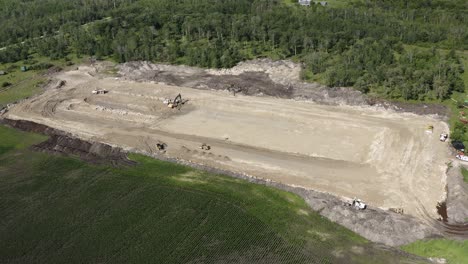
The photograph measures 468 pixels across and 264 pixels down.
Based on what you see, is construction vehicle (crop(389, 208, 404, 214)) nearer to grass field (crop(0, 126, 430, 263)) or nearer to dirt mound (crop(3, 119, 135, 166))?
grass field (crop(0, 126, 430, 263))

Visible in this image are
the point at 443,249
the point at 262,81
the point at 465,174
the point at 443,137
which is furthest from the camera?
the point at 262,81

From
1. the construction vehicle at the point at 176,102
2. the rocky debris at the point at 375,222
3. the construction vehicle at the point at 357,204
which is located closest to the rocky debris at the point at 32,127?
the construction vehicle at the point at 176,102

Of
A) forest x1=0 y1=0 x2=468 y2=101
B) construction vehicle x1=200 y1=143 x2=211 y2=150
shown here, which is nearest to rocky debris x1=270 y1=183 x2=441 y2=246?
construction vehicle x1=200 y1=143 x2=211 y2=150

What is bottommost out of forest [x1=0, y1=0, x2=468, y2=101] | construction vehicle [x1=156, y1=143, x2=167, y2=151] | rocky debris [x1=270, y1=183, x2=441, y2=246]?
rocky debris [x1=270, y1=183, x2=441, y2=246]

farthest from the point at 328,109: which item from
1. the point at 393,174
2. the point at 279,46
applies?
the point at 279,46

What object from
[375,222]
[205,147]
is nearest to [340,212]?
[375,222]

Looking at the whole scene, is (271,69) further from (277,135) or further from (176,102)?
(277,135)

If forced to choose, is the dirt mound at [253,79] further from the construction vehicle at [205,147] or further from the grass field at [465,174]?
the grass field at [465,174]
